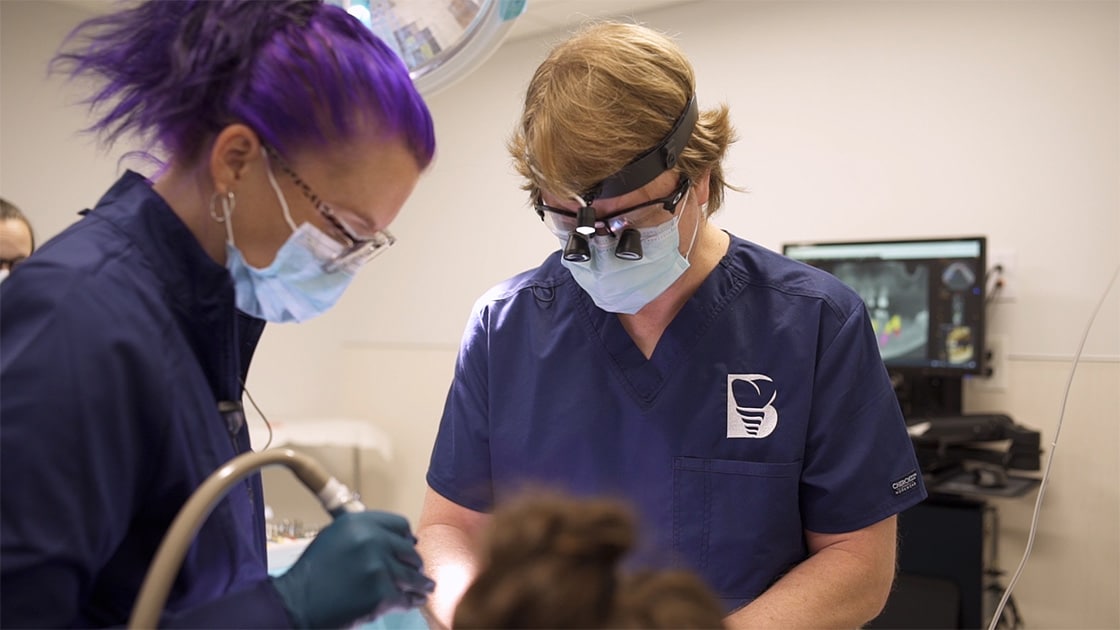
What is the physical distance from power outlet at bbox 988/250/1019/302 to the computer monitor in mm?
263

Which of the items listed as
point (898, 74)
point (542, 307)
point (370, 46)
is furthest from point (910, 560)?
point (370, 46)

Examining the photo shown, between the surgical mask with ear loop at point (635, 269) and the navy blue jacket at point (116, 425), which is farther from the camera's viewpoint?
the surgical mask with ear loop at point (635, 269)

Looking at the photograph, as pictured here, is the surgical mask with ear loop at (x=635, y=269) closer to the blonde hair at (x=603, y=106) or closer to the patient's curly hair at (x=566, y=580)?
the blonde hair at (x=603, y=106)

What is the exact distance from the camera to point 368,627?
5.73 feet

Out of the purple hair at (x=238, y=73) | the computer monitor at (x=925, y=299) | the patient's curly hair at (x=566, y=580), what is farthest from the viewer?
the computer monitor at (x=925, y=299)

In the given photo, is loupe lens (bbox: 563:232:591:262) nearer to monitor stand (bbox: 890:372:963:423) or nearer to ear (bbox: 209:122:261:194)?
ear (bbox: 209:122:261:194)

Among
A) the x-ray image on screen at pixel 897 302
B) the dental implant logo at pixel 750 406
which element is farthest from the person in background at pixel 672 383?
the x-ray image on screen at pixel 897 302

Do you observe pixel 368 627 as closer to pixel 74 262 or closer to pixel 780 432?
pixel 780 432

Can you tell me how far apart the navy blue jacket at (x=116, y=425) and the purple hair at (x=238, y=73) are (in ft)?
0.27

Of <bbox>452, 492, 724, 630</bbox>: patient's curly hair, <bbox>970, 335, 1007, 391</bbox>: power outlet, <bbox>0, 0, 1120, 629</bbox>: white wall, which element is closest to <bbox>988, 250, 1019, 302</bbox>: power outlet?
<bbox>0, 0, 1120, 629</bbox>: white wall

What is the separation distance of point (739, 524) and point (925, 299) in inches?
88.8

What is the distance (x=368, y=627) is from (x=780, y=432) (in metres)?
0.88

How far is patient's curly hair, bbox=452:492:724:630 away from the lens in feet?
2.10

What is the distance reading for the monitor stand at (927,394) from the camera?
3.35 meters
